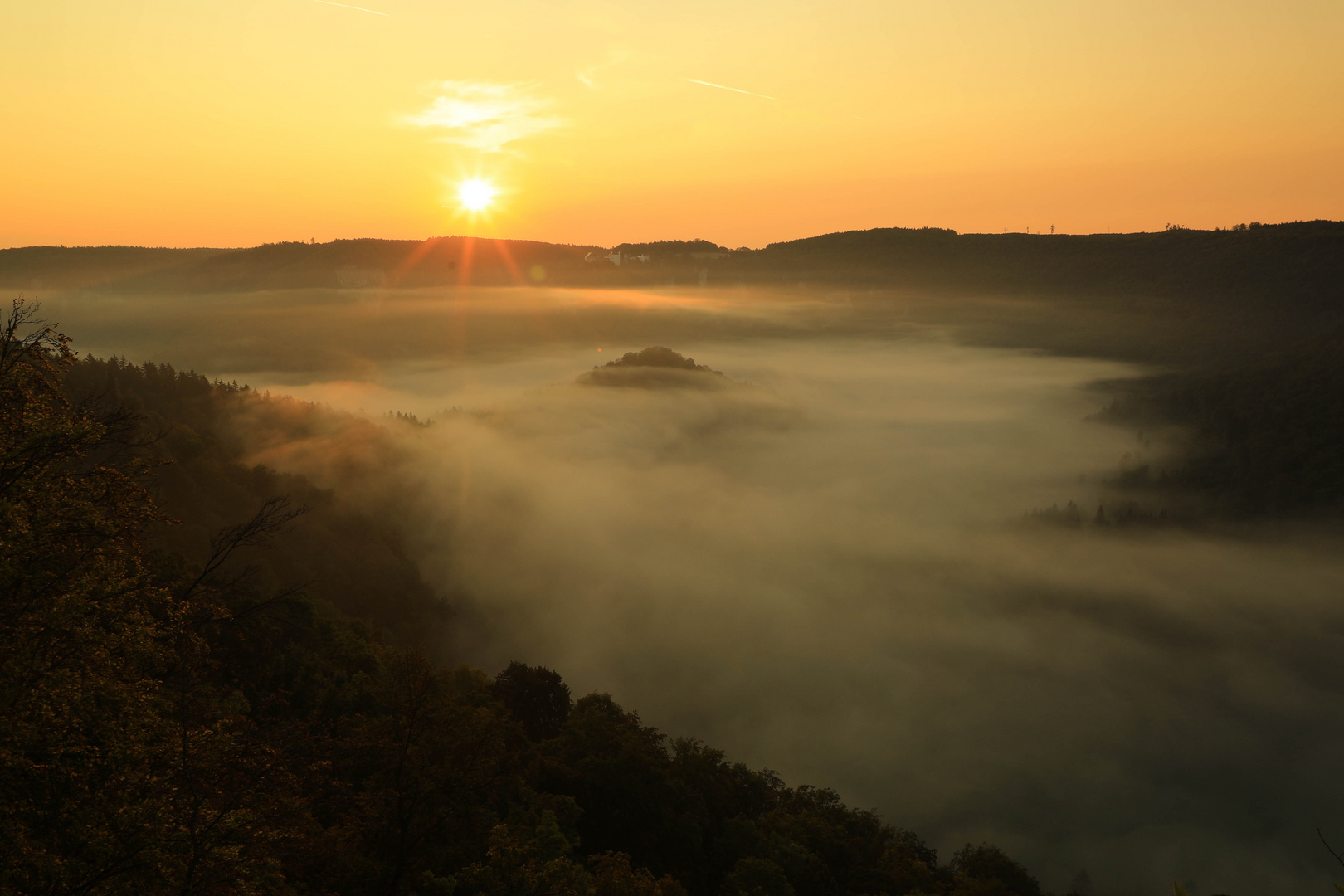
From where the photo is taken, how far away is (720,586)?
190m

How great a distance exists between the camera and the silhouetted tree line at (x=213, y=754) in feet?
Answer: 33.6

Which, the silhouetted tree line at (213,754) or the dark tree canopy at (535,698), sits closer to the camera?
the silhouetted tree line at (213,754)

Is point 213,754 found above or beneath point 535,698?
above

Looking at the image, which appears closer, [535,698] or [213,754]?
[213,754]

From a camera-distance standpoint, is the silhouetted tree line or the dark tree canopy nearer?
the silhouetted tree line

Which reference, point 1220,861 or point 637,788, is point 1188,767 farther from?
point 637,788

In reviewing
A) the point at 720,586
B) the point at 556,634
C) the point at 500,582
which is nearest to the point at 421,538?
the point at 500,582

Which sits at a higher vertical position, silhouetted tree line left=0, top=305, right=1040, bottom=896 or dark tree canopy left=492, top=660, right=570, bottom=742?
silhouetted tree line left=0, top=305, right=1040, bottom=896

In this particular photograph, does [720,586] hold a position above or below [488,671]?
below

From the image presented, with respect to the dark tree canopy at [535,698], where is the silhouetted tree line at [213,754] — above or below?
above

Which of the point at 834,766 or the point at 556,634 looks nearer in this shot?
the point at 834,766

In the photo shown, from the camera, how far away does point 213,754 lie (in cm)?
1198

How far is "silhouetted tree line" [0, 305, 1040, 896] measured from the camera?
33.6 ft

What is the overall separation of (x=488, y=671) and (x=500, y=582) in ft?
126
